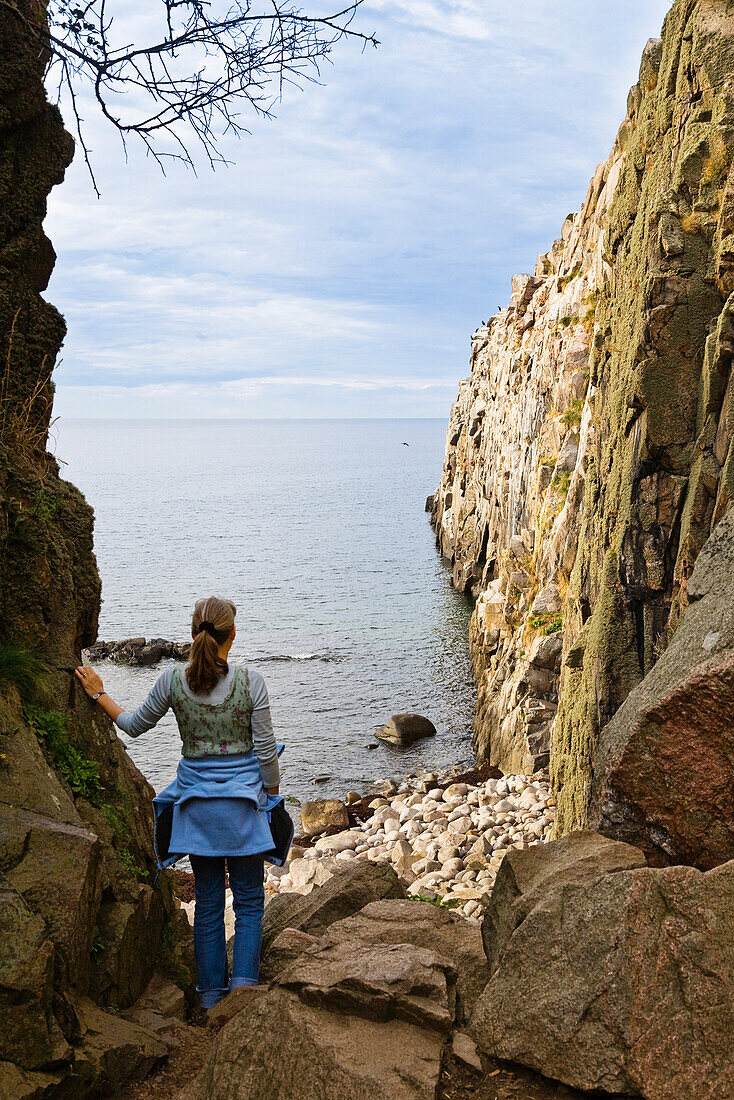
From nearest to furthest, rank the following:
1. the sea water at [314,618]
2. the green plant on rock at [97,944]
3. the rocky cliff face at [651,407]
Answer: the green plant on rock at [97,944]
the rocky cliff face at [651,407]
the sea water at [314,618]

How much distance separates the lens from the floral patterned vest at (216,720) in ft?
20.2

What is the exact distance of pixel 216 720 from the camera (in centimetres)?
618

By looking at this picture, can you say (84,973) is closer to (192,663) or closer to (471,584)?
(192,663)

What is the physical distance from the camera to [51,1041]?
173 inches

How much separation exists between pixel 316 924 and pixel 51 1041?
3.54 meters

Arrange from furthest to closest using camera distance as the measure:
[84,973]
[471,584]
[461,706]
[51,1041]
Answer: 1. [471,584]
2. [461,706]
3. [84,973]
4. [51,1041]

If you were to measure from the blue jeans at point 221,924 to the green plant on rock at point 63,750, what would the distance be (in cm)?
99

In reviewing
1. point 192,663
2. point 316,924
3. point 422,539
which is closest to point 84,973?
point 192,663

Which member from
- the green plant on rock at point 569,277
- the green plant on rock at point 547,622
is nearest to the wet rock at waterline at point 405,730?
the green plant on rock at point 547,622


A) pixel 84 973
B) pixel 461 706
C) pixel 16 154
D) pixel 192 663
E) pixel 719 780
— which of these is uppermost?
pixel 16 154

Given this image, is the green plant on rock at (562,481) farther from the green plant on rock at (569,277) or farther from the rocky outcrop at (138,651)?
the rocky outcrop at (138,651)

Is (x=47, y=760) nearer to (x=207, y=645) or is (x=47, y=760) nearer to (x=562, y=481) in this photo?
(x=207, y=645)

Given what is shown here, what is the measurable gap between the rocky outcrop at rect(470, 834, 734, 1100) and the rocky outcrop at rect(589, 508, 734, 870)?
85cm

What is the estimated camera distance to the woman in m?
6.16
